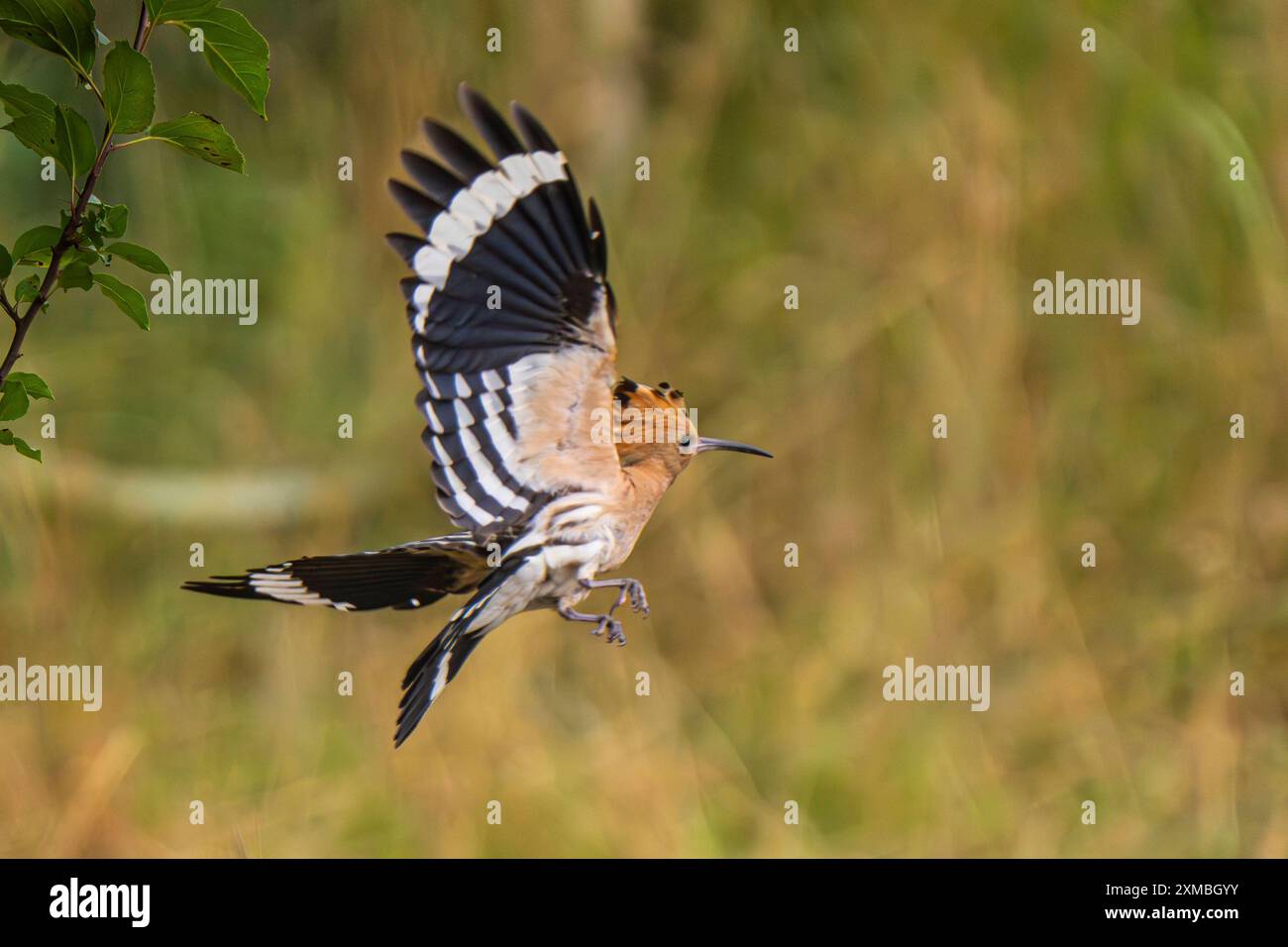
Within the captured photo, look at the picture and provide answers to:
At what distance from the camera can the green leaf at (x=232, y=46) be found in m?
0.49

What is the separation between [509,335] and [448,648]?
0.67 feet

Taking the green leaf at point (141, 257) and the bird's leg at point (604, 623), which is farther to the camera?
the bird's leg at point (604, 623)

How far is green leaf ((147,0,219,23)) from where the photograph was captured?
0.48m

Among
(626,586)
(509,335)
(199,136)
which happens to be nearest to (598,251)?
(509,335)

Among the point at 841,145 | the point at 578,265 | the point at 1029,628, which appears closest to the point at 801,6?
the point at 841,145

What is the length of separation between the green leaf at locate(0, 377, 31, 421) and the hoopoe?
0.28 metres

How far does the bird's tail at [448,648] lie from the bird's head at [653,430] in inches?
4.8

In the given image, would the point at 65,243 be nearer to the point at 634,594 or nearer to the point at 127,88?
the point at 127,88

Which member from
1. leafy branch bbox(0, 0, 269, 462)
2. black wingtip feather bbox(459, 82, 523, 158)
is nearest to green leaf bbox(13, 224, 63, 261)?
leafy branch bbox(0, 0, 269, 462)

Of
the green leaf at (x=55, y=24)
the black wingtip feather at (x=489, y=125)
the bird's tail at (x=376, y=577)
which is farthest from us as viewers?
the bird's tail at (x=376, y=577)

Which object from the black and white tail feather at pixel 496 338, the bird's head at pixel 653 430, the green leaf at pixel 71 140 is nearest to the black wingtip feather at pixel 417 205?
the black and white tail feather at pixel 496 338

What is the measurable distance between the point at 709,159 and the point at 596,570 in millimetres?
906

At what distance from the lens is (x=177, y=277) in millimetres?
1381

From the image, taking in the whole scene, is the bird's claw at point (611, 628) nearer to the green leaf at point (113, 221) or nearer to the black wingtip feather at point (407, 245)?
the black wingtip feather at point (407, 245)
